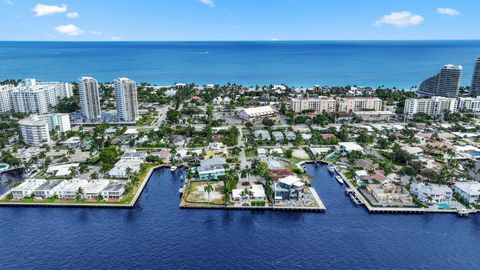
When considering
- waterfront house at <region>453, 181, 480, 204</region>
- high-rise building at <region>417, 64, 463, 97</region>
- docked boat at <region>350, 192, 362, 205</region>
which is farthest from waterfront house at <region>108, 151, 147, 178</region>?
high-rise building at <region>417, 64, 463, 97</region>

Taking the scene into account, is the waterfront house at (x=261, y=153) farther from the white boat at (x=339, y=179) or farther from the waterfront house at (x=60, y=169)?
the waterfront house at (x=60, y=169)

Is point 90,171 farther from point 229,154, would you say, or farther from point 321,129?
point 321,129

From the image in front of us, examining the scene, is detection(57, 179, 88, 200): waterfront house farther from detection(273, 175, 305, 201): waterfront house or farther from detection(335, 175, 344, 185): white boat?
detection(335, 175, 344, 185): white boat

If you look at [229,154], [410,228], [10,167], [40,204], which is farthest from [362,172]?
[10,167]

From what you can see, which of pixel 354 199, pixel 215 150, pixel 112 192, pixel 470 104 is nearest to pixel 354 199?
pixel 354 199

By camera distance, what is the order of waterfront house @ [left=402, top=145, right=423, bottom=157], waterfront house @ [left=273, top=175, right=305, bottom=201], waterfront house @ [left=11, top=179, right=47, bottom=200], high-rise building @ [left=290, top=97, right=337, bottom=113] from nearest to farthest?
waterfront house @ [left=273, top=175, right=305, bottom=201]
waterfront house @ [left=11, top=179, right=47, bottom=200]
waterfront house @ [left=402, top=145, right=423, bottom=157]
high-rise building @ [left=290, top=97, right=337, bottom=113]

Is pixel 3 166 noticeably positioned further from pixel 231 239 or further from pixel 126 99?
pixel 231 239
